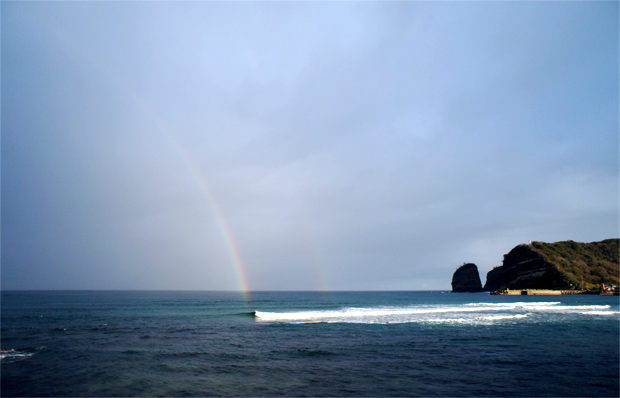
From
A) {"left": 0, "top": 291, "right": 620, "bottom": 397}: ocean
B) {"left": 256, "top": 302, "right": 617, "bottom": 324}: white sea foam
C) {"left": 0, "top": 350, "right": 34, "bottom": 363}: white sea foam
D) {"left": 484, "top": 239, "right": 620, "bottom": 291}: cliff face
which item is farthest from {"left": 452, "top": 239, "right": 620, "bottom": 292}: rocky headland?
{"left": 0, "top": 350, "right": 34, "bottom": 363}: white sea foam

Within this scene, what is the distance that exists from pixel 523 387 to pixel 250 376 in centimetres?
1184

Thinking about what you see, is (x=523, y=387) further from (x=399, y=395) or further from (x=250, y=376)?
(x=250, y=376)

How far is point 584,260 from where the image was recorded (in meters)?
120

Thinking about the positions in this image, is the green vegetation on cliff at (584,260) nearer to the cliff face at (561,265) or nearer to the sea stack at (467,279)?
the cliff face at (561,265)

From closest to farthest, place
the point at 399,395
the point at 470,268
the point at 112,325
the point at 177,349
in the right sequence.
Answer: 1. the point at 399,395
2. the point at 177,349
3. the point at 112,325
4. the point at 470,268

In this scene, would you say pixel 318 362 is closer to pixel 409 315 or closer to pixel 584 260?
pixel 409 315

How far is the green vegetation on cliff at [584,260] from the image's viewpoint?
109250mm

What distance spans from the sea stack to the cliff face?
3598cm

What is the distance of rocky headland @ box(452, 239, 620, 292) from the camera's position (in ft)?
357

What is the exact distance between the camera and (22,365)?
57.6ft

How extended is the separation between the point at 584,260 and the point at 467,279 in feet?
197

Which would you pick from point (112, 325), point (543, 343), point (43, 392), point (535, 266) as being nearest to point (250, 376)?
point (43, 392)

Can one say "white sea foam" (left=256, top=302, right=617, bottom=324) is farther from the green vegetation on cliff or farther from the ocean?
the green vegetation on cliff

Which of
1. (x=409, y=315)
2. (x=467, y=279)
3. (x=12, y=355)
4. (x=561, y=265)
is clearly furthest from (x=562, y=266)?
(x=12, y=355)
